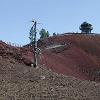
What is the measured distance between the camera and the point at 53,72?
1874 inches

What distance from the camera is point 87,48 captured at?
8194 centimetres

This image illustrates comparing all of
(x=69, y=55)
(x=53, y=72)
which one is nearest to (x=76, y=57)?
(x=69, y=55)

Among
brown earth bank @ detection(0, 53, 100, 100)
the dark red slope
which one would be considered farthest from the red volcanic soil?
brown earth bank @ detection(0, 53, 100, 100)

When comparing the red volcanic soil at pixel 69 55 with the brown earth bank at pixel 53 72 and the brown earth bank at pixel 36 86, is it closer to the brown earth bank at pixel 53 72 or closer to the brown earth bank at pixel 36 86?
the brown earth bank at pixel 53 72

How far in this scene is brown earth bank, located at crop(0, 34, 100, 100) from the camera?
3294cm

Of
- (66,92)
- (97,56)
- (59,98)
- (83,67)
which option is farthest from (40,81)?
(97,56)

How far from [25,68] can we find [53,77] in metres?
4.52

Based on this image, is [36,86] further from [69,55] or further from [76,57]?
[76,57]

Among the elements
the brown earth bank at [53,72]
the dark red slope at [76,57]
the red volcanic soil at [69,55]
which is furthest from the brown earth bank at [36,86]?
the dark red slope at [76,57]

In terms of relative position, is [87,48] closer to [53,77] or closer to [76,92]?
[53,77]

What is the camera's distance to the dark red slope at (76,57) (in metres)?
60.9

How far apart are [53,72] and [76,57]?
982 inches

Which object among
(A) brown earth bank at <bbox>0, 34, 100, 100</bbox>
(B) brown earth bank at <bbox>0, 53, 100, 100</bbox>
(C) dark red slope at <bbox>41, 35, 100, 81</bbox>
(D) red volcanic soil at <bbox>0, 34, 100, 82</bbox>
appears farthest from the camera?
(C) dark red slope at <bbox>41, 35, 100, 81</bbox>

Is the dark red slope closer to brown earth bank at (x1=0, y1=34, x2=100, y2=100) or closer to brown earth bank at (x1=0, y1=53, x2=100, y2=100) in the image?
brown earth bank at (x1=0, y1=34, x2=100, y2=100)
